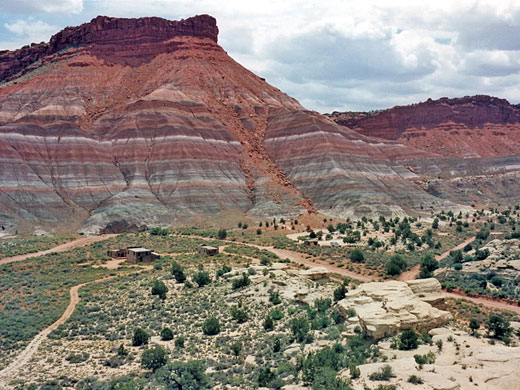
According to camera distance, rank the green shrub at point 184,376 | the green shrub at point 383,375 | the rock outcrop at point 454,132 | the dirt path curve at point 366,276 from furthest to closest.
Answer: the rock outcrop at point 454,132
the dirt path curve at point 366,276
the green shrub at point 184,376
the green shrub at point 383,375

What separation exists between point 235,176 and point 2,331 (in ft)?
233

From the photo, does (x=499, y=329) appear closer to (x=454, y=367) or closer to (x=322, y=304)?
(x=454, y=367)

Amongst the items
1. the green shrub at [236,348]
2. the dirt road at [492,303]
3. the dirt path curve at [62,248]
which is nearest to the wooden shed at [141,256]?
the dirt path curve at [62,248]

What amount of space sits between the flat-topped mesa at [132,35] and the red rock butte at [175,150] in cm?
31

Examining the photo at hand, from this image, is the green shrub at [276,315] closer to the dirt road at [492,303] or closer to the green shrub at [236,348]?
the green shrub at [236,348]

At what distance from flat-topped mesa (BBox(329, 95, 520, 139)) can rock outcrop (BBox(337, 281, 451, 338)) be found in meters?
144

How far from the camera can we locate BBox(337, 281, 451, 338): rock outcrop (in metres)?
26.2

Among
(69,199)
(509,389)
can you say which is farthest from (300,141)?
(509,389)

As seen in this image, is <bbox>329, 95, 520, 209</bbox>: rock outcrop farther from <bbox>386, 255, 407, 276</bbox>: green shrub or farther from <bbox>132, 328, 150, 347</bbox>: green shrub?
<bbox>132, 328, 150, 347</bbox>: green shrub

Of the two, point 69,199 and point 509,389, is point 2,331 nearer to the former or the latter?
point 509,389

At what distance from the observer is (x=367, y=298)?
1216 inches

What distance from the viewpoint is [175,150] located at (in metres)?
100

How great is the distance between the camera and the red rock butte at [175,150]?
89.9m

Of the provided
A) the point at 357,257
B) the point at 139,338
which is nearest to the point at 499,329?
the point at 139,338
